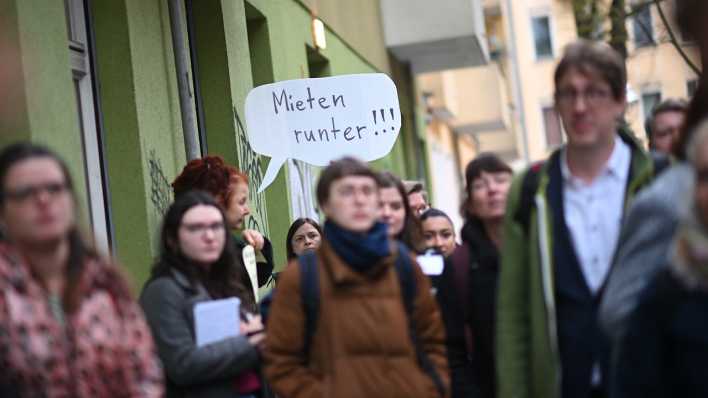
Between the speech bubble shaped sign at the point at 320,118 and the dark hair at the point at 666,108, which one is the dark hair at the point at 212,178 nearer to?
the speech bubble shaped sign at the point at 320,118

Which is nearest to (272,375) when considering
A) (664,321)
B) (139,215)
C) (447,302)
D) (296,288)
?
(296,288)

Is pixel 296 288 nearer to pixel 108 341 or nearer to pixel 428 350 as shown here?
pixel 428 350

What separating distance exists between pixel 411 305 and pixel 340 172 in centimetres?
57

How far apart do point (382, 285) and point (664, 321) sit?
1.54 m

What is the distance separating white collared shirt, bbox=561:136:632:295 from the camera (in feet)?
16.4

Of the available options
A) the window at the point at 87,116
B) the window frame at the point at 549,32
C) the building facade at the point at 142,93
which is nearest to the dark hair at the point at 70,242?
the building facade at the point at 142,93

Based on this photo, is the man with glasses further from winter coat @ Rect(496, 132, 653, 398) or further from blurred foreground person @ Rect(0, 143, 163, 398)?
blurred foreground person @ Rect(0, 143, 163, 398)

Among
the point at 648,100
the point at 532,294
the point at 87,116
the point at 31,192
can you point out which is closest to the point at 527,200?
the point at 532,294

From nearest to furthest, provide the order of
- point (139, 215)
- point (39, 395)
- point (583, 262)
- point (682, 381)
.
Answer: point (682, 381) < point (39, 395) < point (583, 262) < point (139, 215)

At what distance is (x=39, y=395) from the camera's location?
13.9 ft

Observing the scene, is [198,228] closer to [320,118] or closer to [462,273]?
[462,273]

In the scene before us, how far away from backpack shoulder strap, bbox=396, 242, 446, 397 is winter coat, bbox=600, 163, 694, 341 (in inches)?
39.9

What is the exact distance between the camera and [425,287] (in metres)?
5.39

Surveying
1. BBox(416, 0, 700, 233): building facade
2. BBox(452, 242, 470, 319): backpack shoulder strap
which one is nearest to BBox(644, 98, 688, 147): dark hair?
BBox(452, 242, 470, 319): backpack shoulder strap
